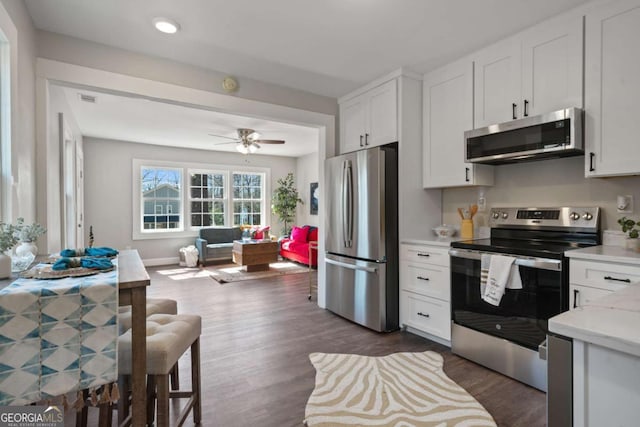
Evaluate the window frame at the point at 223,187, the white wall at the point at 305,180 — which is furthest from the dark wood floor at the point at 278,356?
the white wall at the point at 305,180

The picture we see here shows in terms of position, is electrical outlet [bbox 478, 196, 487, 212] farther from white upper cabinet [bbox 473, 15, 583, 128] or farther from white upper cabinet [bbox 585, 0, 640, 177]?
white upper cabinet [bbox 585, 0, 640, 177]

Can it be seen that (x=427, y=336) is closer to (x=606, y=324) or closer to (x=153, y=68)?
(x=606, y=324)

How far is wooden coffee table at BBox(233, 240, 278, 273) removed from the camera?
6.18 m

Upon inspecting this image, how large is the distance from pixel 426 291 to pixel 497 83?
5.99ft

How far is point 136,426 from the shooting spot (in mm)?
1312

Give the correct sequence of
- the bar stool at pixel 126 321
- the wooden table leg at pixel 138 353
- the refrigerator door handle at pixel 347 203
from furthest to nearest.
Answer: the refrigerator door handle at pixel 347 203 < the bar stool at pixel 126 321 < the wooden table leg at pixel 138 353

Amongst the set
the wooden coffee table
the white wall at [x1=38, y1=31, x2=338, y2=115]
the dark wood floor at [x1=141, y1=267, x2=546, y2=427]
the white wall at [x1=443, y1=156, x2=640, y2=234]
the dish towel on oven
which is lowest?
the dark wood floor at [x1=141, y1=267, x2=546, y2=427]

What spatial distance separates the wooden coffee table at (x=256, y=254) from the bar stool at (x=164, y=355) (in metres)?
4.38

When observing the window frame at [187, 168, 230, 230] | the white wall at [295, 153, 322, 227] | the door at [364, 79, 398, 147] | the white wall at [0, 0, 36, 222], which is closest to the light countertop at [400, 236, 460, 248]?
the door at [364, 79, 398, 147]

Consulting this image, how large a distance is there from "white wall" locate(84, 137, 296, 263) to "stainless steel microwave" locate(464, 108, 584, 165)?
20.3 feet

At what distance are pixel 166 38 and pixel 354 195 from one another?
6.84 ft

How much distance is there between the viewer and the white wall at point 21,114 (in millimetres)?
1796

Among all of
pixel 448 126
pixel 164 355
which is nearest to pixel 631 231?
pixel 448 126

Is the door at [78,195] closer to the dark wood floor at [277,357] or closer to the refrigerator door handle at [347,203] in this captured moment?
the dark wood floor at [277,357]
